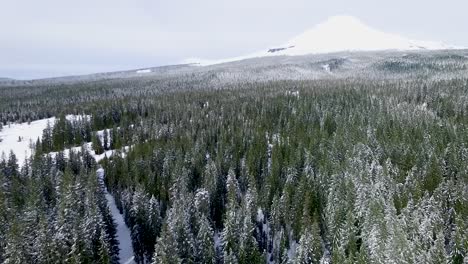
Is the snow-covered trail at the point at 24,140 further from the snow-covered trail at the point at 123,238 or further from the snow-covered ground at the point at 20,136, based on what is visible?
the snow-covered trail at the point at 123,238

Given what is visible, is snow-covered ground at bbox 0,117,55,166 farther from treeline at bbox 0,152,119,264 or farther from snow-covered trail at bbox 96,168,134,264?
treeline at bbox 0,152,119,264

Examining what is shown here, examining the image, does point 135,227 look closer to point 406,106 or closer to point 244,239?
point 244,239

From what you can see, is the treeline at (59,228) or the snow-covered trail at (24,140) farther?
the snow-covered trail at (24,140)

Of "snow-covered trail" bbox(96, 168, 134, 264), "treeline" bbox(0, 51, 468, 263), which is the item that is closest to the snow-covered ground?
"treeline" bbox(0, 51, 468, 263)

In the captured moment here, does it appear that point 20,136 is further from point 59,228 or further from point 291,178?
point 291,178

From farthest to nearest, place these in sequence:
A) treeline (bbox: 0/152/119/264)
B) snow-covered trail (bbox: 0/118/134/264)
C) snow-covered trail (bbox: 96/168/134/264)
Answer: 1. snow-covered trail (bbox: 0/118/134/264)
2. snow-covered trail (bbox: 96/168/134/264)
3. treeline (bbox: 0/152/119/264)

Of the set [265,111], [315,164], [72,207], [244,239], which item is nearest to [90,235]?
[72,207]

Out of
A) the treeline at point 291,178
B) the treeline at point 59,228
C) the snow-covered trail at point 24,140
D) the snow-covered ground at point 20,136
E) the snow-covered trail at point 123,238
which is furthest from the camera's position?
the snow-covered ground at point 20,136

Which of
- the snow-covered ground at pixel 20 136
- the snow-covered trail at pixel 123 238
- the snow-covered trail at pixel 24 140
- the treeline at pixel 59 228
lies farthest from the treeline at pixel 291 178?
the snow-covered ground at pixel 20 136
